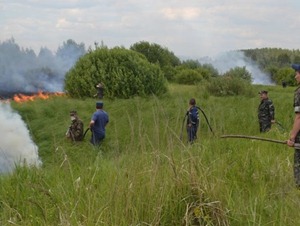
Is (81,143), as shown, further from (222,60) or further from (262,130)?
(222,60)

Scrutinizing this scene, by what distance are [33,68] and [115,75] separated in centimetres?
2591

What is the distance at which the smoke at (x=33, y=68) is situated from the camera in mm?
41125

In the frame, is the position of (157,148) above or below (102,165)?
above

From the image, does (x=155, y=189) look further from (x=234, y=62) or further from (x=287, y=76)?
(x=234, y=62)

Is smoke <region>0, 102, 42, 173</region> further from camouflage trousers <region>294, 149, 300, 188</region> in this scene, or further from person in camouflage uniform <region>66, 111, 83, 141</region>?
camouflage trousers <region>294, 149, 300, 188</region>

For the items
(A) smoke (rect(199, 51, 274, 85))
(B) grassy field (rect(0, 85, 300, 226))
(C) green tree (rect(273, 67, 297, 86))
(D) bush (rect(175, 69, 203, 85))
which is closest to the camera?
(B) grassy field (rect(0, 85, 300, 226))

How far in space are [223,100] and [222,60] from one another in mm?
55161

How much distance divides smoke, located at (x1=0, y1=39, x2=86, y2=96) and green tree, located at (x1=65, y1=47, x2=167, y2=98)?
14812mm

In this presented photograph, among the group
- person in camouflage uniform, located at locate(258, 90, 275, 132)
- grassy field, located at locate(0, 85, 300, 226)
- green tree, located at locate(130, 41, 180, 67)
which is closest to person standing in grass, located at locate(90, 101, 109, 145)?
person in camouflage uniform, located at locate(258, 90, 275, 132)

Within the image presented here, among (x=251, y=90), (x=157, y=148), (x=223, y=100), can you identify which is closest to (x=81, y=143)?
(x=223, y=100)

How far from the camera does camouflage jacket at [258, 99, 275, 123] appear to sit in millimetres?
13766

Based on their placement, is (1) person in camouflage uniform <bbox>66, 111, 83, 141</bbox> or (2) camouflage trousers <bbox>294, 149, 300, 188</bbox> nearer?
(2) camouflage trousers <bbox>294, 149, 300, 188</bbox>

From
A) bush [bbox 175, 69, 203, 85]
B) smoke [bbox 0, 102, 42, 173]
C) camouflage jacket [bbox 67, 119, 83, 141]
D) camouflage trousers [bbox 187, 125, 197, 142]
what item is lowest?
smoke [bbox 0, 102, 42, 173]

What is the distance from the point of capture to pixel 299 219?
4473mm
